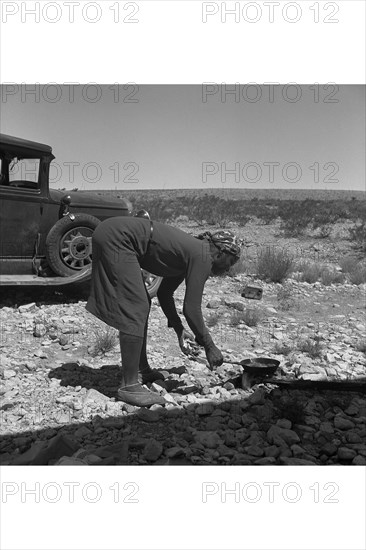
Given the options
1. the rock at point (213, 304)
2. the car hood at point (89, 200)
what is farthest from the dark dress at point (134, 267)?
the rock at point (213, 304)

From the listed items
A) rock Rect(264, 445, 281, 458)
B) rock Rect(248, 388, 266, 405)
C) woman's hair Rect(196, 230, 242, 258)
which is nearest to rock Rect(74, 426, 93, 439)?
rock Rect(264, 445, 281, 458)

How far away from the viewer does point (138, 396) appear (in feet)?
13.5

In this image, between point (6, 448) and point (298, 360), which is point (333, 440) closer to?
point (298, 360)

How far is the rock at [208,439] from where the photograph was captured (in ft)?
11.6

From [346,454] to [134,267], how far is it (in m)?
1.98

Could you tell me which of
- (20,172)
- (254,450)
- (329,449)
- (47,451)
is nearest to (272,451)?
(254,450)

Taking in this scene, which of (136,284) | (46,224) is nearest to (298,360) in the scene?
(136,284)

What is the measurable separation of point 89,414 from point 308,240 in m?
11.5

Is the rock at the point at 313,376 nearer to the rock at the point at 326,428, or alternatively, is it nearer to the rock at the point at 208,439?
the rock at the point at 326,428

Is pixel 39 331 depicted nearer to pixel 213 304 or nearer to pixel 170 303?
pixel 170 303

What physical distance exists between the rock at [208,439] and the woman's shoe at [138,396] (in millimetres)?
556

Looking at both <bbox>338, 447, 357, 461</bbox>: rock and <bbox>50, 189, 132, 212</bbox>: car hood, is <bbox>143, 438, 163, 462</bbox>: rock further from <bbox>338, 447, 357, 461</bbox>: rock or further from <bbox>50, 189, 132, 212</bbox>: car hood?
<bbox>50, 189, 132, 212</bbox>: car hood

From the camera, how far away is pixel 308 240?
14.5 meters

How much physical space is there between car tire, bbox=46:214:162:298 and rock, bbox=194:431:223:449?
11.6ft
